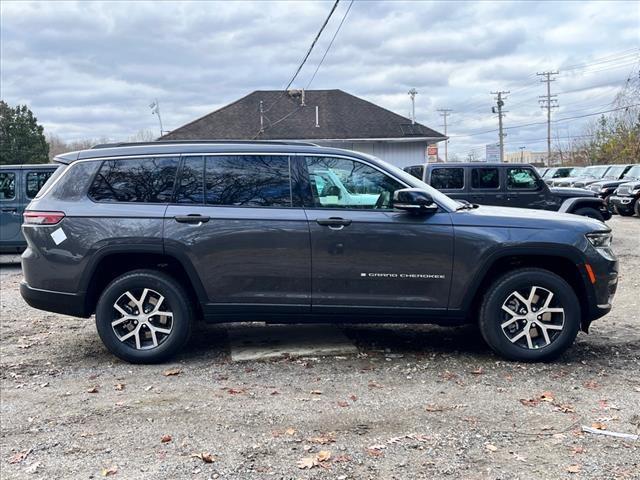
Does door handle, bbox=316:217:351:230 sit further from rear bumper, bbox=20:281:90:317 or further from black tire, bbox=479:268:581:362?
rear bumper, bbox=20:281:90:317

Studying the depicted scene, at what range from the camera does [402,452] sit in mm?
3586

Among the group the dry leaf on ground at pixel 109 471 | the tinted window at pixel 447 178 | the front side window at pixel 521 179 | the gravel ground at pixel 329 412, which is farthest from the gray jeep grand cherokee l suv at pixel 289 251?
the front side window at pixel 521 179

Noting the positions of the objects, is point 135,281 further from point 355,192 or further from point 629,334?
point 629,334

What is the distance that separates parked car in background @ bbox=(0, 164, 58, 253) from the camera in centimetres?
1141

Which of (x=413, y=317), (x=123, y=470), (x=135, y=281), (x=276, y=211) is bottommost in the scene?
(x=123, y=470)

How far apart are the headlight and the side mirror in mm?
1416

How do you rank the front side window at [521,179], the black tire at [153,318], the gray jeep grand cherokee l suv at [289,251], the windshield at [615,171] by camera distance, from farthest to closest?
the windshield at [615,171] < the front side window at [521,179] < the black tire at [153,318] < the gray jeep grand cherokee l suv at [289,251]

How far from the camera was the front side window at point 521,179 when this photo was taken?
12062 millimetres

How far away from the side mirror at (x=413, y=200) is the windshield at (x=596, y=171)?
84.0ft

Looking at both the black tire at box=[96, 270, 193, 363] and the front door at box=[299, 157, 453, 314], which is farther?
the black tire at box=[96, 270, 193, 363]

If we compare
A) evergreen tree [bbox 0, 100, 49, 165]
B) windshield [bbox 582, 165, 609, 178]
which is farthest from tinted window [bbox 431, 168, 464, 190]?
evergreen tree [bbox 0, 100, 49, 165]

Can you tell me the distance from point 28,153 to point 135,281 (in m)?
33.3

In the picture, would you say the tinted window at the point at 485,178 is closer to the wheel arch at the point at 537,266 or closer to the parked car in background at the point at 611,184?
the wheel arch at the point at 537,266

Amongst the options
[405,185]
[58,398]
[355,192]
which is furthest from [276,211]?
[58,398]
